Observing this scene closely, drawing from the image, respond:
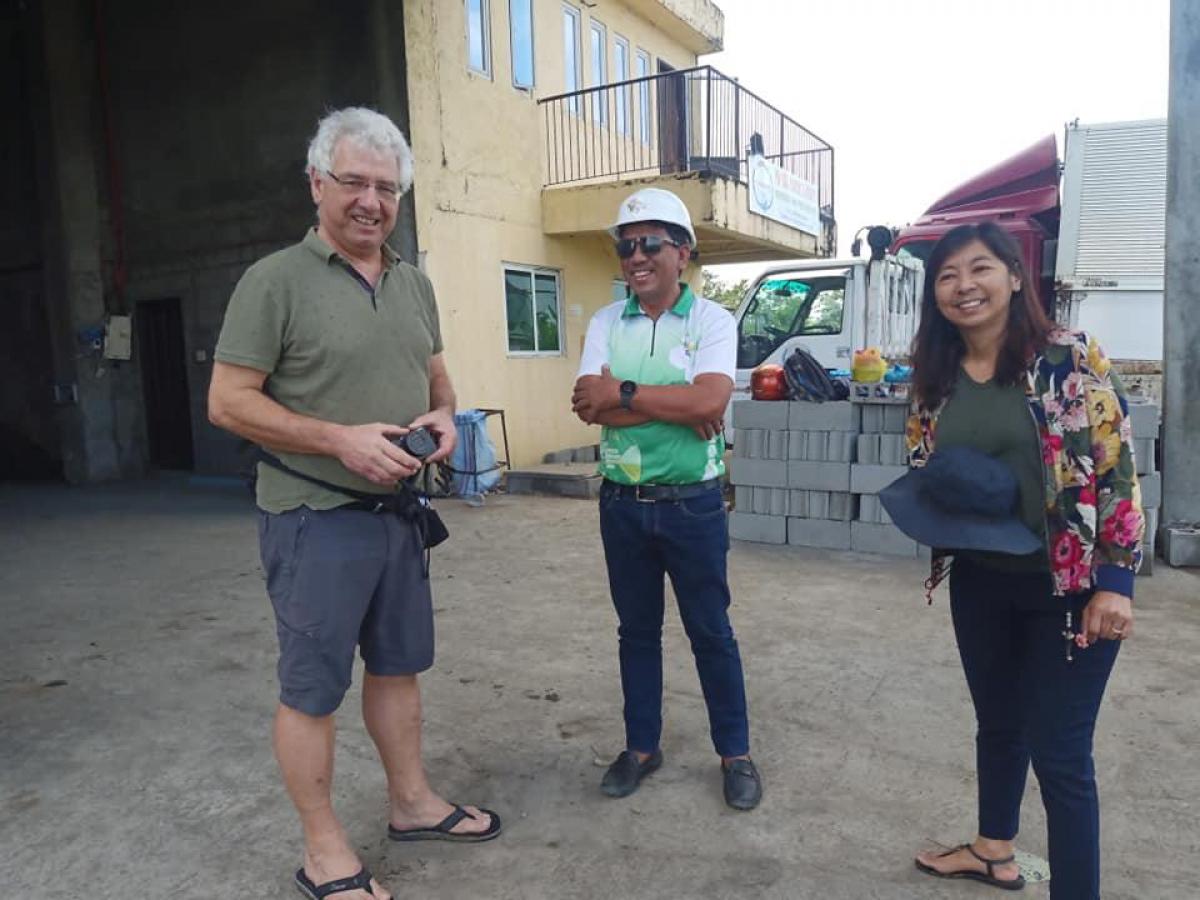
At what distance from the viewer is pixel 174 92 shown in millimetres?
10117

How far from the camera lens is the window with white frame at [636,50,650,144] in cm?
1245

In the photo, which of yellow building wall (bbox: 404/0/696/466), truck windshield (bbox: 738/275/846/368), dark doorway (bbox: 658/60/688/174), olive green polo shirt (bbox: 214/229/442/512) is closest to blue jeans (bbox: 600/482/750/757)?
olive green polo shirt (bbox: 214/229/442/512)

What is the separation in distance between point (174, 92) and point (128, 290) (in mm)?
2460

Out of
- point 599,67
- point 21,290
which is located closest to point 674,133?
point 599,67

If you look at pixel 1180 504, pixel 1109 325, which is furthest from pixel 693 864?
pixel 1109 325

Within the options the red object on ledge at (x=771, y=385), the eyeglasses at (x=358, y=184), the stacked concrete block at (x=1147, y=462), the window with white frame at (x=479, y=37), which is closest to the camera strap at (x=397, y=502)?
the eyeglasses at (x=358, y=184)

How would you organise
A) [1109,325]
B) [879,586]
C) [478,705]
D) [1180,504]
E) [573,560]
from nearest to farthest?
[478,705]
[879,586]
[1180,504]
[573,560]
[1109,325]

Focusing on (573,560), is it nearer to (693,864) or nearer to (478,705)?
(478,705)

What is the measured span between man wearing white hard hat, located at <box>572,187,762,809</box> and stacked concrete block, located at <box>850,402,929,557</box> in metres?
3.24

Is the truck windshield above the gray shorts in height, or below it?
above

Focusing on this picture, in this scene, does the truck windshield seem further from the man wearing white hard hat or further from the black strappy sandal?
the black strappy sandal

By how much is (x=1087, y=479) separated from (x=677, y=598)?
3.81 feet

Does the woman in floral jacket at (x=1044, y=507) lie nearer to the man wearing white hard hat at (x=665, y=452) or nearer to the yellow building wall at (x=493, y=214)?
the man wearing white hard hat at (x=665, y=452)

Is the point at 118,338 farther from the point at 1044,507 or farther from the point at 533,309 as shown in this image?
the point at 1044,507
